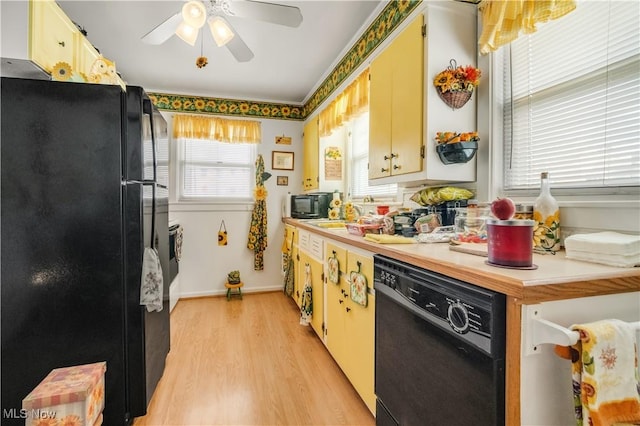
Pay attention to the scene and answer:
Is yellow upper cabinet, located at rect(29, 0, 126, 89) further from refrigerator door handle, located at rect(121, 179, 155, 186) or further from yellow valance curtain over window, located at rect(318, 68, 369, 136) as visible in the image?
yellow valance curtain over window, located at rect(318, 68, 369, 136)

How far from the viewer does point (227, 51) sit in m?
2.73

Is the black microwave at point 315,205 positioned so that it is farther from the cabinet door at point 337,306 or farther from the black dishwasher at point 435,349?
the black dishwasher at point 435,349

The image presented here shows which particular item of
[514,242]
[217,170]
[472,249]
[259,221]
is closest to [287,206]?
[259,221]

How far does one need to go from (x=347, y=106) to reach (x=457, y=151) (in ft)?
4.57

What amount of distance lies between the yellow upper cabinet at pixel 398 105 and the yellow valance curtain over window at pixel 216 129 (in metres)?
2.19

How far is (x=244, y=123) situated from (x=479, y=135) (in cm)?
303

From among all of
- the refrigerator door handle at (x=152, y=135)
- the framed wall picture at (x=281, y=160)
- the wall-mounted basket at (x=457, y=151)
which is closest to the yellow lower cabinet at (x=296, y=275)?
the framed wall picture at (x=281, y=160)

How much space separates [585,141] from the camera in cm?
121

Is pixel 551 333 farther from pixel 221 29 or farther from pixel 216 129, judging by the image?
pixel 216 129

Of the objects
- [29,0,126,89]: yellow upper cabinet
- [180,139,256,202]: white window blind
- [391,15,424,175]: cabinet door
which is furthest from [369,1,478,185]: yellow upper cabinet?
[180,139,256,202]: white window blind

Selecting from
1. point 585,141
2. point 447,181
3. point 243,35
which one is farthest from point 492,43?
point 243,35

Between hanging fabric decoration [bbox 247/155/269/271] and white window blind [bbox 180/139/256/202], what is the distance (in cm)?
15

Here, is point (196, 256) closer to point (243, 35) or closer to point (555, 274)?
point (243, 35)

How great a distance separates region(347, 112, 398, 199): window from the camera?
2934mm
